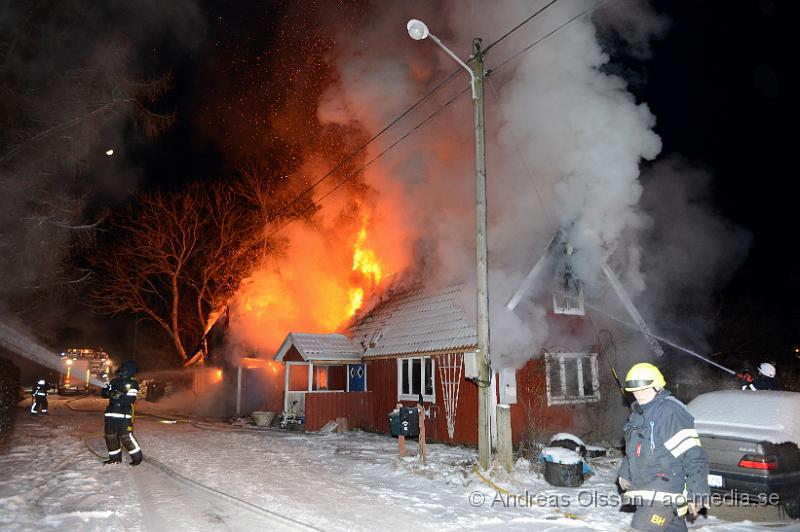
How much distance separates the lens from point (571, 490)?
27.3ft

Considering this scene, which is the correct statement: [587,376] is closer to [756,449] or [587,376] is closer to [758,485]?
[756,449]

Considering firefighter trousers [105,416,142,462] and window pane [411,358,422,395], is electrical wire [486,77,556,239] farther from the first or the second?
firefighter trousers [105,416,142,462]

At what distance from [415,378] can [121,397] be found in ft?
25.9

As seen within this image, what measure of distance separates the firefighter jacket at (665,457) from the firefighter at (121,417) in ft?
27.4

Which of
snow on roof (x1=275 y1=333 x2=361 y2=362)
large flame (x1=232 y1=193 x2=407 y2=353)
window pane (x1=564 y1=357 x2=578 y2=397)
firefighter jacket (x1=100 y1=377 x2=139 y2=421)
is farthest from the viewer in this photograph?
large flame (x1=232 y1=193 x2=407 y2=353)

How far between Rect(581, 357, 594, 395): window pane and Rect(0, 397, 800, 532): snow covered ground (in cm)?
317

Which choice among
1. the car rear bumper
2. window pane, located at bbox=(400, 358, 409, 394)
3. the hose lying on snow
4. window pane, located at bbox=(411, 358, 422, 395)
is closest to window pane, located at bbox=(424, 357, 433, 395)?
window pane, located at bbox=(411, 358, 422, 395)

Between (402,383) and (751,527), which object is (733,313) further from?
(751,527)

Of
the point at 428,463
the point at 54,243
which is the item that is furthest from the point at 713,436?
the point at 54,243

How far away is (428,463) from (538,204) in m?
6.90

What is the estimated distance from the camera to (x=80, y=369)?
38781 mm

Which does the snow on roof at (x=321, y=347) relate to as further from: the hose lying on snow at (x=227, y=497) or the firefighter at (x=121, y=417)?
the firefighter at (x=121, y=417)

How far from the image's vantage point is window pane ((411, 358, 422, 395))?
15070mm

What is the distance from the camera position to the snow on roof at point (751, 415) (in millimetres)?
6348
